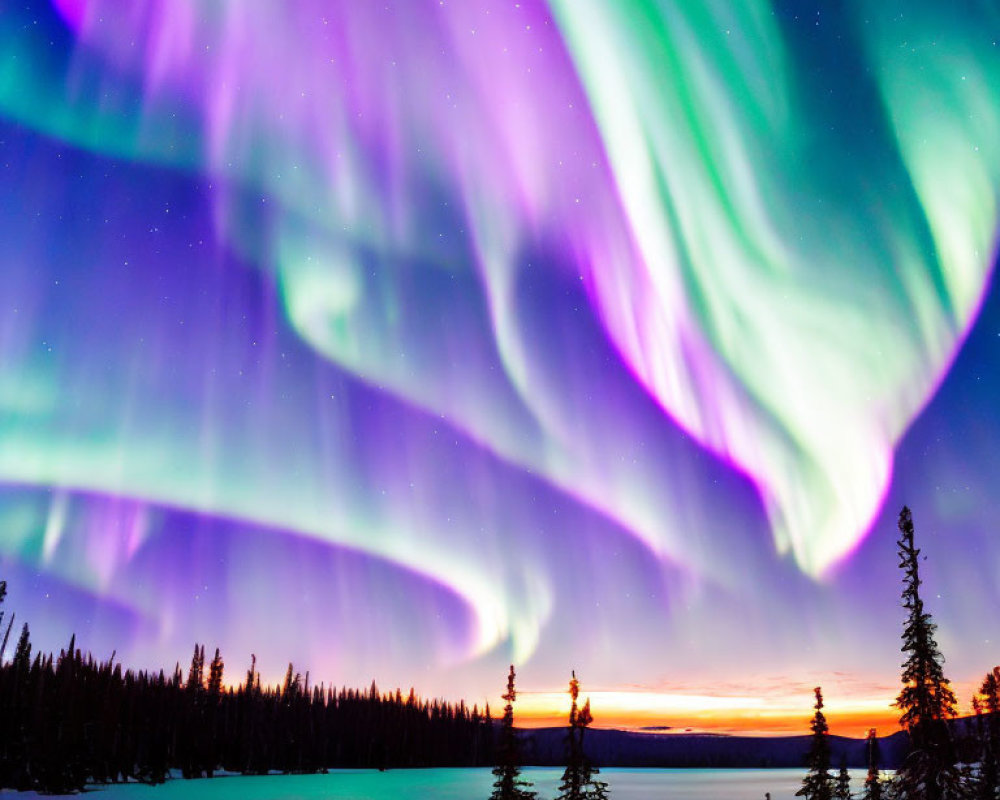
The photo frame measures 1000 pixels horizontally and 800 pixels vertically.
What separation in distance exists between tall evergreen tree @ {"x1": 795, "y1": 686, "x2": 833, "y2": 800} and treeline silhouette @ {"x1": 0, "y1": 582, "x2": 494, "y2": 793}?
72.3m

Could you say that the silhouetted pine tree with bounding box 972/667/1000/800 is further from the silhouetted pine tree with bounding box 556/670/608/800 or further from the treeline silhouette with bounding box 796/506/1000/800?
the silhouetted pine tree with bounding box 556/670/608/800

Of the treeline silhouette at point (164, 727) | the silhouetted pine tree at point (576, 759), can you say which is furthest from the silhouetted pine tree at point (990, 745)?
the treeline silhouette at point (164, 727)

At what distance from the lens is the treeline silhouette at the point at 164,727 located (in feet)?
267

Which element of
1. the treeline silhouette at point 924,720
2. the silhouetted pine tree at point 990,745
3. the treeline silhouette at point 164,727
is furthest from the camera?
the treeline silhouette at point 164,727

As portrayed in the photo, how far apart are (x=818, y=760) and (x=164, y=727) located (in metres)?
104

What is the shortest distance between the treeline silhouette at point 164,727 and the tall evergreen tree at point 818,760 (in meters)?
72.3

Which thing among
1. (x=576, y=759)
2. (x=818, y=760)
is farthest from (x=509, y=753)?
(x=818, y=760)

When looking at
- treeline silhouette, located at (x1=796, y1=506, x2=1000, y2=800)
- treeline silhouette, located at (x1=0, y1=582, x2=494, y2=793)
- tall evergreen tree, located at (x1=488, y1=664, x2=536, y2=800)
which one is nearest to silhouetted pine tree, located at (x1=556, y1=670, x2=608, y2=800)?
tall evergreen tree, located at (x1=488, y1=664, x2=536, y2=800)

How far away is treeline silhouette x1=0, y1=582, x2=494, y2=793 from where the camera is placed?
267 feet

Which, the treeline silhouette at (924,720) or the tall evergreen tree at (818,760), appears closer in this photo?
the treeline silhouette at (924,720)

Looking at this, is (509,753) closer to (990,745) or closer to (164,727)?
(990,745)

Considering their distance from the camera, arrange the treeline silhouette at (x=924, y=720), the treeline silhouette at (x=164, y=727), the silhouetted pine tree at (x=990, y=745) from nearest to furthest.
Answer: the treeline silhouette at (x=924, y=720) < the silhouetted pine tree at (x=990, y=745) < the treeline silhouette at (x=164, y=727)

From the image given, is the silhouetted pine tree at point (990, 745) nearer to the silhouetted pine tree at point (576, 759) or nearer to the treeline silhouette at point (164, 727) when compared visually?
the silhouetted pine tree at point (576, 759)

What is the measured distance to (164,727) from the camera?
118688 mm
